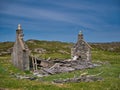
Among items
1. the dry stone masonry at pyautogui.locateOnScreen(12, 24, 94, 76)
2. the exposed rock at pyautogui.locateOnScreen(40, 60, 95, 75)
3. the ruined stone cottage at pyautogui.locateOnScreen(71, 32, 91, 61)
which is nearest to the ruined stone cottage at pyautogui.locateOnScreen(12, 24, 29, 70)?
the dry stone masonry at pyautogui.locateOnScreen(12, 24, 94, 76)

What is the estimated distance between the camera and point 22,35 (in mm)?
46469

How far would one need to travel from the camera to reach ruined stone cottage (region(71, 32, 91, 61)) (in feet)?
168

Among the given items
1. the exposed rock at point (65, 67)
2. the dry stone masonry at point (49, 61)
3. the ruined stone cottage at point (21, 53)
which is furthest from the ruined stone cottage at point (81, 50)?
the ruined stone cottage at point (21, 53)

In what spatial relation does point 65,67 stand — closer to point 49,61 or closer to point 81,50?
point 49,61

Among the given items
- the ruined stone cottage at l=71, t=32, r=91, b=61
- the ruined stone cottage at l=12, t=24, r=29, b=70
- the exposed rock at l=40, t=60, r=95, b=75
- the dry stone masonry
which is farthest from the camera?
the ruined stone cottage at l=71, t=32, r=91, b=61

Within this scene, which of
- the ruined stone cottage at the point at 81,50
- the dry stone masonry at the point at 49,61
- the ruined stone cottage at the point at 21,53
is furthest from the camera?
the ruined stone cottage at the point at 81,50

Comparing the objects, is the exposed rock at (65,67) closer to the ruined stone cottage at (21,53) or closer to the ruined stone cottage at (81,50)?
the ruined stone cottage at (21,53)

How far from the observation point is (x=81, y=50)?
5219 cm

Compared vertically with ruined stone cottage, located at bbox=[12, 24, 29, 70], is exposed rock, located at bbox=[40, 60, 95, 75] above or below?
below

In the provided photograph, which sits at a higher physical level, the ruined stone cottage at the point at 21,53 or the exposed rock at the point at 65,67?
the ruined stone cottage at the point at 21,53

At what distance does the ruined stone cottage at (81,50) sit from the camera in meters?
51.3

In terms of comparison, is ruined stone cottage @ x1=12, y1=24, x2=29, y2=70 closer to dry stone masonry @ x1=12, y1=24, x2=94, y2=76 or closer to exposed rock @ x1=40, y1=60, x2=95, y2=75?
dry stone masonry @ x1=12, y1=24, x2=94, y2=76

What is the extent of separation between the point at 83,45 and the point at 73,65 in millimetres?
8420

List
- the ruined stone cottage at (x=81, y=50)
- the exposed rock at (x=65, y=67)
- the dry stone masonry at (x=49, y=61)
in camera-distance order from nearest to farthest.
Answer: the exposed rock at (x=65, y=67), the dry stone masonry at (x=49, y=61), the ruined stone cottage at (x=81, y=50)
